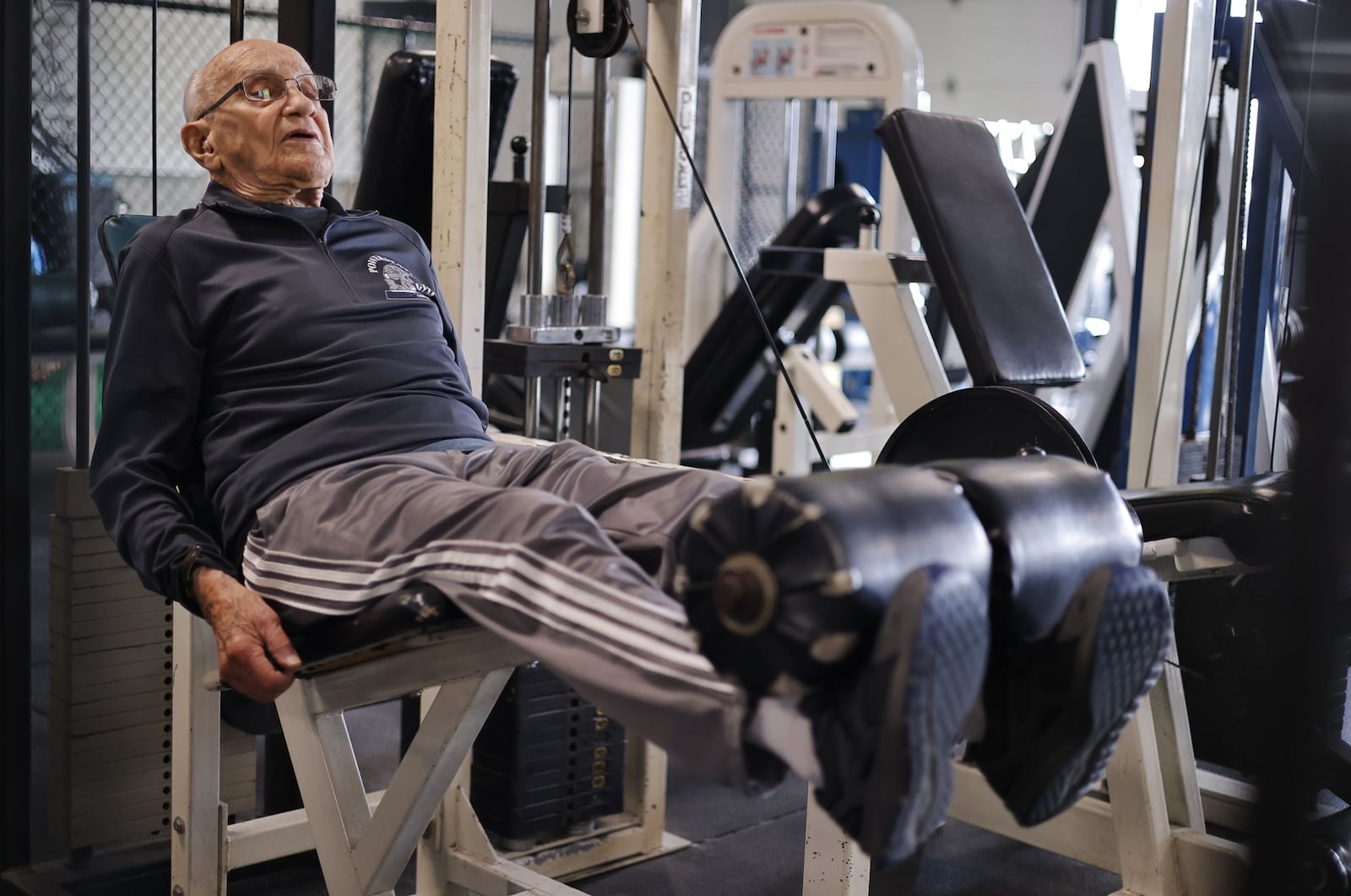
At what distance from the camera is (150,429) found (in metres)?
1.79

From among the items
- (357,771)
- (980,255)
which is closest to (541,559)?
(357,771)

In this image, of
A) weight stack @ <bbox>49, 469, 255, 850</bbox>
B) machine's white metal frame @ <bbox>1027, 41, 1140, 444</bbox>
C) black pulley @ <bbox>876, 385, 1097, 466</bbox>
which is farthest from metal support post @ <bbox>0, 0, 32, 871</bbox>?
machine's white metal frame @ <bbox>1027, 41, 1140, 444</bbox>

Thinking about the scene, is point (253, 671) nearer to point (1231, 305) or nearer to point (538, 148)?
point (538, 148)

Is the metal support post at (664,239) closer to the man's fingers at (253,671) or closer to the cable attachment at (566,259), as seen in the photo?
the cable attachment at (566,259)

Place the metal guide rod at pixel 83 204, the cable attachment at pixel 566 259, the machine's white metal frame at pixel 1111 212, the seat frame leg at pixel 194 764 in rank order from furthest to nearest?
the machine's white metal frame at pixel 1111 212 < the cable attachment at pixel 566 259 < the metal guide rod at pixel 83 204 < the seat frame leg at pixel 194 764

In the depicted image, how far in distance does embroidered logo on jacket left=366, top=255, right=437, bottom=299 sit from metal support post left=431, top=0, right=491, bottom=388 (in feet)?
0.34

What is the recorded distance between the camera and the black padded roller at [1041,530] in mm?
1136

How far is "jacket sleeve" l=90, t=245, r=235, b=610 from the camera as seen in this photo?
1.68m

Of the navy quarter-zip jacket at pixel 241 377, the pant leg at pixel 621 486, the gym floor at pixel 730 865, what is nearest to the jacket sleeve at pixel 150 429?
the navy quarter-zip jacket at pixel 241 377

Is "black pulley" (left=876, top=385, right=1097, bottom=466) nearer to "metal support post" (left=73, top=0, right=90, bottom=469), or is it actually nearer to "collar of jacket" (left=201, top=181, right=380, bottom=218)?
"collar of jacket" (left=201, top=181, right=380, bottom=218)

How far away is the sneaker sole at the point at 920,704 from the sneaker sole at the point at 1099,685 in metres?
0.12

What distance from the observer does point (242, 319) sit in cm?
188

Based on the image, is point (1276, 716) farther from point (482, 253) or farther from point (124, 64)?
point (124, 64)

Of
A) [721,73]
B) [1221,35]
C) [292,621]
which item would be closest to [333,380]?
[292,621]
